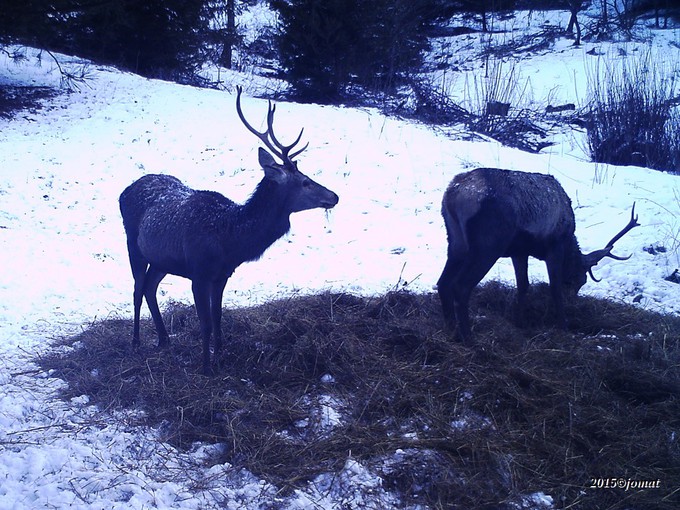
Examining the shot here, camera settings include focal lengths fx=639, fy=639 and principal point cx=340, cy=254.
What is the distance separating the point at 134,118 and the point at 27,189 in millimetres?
4578

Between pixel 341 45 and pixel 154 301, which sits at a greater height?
pixel 341 45

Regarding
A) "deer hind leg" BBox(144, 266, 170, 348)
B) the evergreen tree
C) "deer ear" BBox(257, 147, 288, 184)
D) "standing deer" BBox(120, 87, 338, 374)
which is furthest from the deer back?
the evergreen tree

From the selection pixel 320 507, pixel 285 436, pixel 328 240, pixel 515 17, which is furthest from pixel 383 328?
pixel 515 17

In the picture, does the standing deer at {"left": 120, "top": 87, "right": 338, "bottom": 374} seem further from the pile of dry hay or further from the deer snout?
the pile of dry hay

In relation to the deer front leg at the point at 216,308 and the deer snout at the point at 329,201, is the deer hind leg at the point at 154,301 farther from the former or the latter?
the deer snout at the point at 329,201

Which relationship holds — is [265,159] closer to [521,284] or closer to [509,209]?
[509,209]

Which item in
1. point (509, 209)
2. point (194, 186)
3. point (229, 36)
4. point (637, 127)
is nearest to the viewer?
point (509, 209)

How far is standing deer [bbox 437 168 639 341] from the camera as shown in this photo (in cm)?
619

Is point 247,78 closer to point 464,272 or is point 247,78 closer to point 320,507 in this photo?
point 464,272

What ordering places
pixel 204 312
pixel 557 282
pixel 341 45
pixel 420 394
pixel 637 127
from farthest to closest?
1. pixel 341 45
2. pixel 637 127
3. pixel 557 282
4. pixel 204 312
5. pixel 420 394

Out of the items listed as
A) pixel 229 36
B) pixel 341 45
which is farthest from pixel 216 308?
pixel 229 36

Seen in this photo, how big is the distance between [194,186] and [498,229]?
297 inches

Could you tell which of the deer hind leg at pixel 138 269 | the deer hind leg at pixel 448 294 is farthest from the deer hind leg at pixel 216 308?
the deer hind leg at pixel 448 294

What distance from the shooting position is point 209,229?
Result: 5797 millimetres
